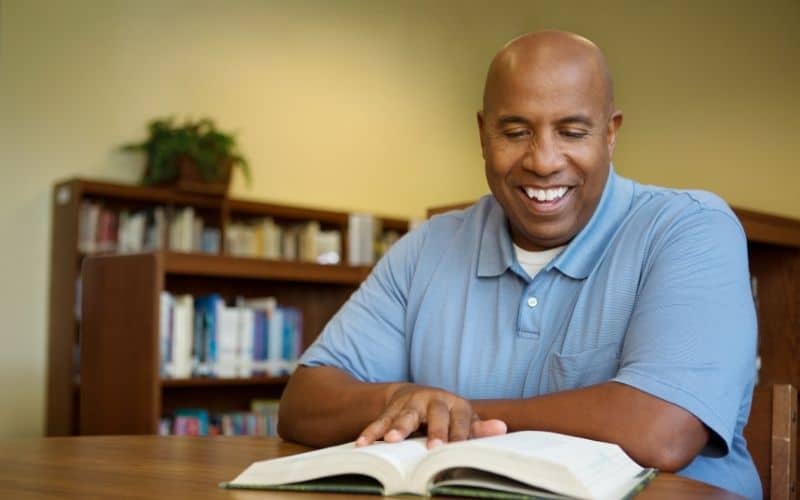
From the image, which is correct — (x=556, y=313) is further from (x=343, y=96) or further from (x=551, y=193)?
(x=343, y=96)

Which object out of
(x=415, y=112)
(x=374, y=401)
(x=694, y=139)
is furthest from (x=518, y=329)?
(x=415, y=112)

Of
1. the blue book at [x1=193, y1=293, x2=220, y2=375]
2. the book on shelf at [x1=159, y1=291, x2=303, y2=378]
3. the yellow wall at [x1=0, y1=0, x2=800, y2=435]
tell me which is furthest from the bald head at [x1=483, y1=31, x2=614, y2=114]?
the yellow wall at [x1=0, y1=0, x2=800, y2=435]

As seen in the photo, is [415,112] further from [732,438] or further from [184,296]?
[732,438]

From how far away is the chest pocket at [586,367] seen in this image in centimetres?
147

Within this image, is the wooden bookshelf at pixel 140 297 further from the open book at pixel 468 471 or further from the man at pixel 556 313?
the open book at pixel 468 471

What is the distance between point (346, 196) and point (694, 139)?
2.36m

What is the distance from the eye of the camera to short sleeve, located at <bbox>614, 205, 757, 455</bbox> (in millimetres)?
1313

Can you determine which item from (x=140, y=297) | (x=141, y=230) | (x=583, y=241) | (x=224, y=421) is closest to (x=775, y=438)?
(x=583, y=241)

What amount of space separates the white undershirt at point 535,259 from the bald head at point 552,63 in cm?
24

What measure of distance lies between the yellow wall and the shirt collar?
175 inches

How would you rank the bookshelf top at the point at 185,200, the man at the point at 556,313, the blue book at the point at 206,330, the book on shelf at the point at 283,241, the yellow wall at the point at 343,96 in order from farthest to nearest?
the book on shelf at the point at 283,241 → the yellow wall at the point at 343,96 → the bookshelf top at the point at 185,200 → the blue book at the point at 206,330 → the man at the point at 556,313

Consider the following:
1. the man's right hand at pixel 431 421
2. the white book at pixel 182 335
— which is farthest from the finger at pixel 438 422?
the white book at pixel 182 335

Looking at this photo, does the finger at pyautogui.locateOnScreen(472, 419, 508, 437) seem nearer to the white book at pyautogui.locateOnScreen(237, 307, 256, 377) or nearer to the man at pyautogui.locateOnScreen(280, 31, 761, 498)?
the man at pyautogui.locateOnScreen(280, 31, 761, 498)

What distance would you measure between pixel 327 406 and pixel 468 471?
1.72ft
